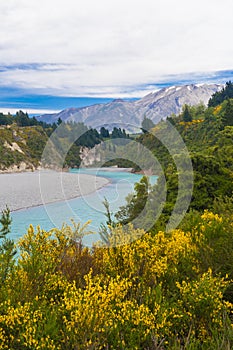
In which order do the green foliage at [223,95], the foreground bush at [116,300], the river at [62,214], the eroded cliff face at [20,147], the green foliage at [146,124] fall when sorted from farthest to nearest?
the eroded cliff face at [20,147] → the green foliage at [223,95] → the river at [62,214] → the green foliage at [146,124] → the foreground bush at [116,300]

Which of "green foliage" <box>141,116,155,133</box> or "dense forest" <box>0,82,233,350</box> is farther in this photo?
"green foliage" <box>141,116,155,133</box>

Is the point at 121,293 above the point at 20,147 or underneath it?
underneath

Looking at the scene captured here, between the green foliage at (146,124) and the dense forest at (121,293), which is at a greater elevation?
the green foliage at (146,124)

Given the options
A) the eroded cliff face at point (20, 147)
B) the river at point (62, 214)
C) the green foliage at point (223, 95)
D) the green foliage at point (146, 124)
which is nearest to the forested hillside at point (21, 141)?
the eroded cliff face at point (20, 147)

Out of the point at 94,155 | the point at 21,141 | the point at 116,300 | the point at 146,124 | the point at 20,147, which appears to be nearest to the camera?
the point at 116,300

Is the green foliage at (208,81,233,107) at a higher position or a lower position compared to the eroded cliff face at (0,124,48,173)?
higher

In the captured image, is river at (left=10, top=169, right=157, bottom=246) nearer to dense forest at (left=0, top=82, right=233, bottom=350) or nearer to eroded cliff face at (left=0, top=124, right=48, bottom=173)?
dense forest at (left=0, top=82, right=233, bottom=350)

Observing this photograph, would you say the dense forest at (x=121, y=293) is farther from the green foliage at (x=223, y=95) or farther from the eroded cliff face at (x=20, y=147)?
the eroded cliff face at (x=20, y=147)

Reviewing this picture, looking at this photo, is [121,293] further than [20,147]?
No

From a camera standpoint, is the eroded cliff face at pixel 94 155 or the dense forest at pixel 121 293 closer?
the dense forest at pixel 121 293

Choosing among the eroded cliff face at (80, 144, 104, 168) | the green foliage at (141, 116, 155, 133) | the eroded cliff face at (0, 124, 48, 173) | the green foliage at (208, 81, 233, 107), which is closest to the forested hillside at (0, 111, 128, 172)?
the eroded cliff face at (0, 124, 48, 173)

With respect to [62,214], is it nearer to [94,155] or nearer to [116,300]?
[94,155]

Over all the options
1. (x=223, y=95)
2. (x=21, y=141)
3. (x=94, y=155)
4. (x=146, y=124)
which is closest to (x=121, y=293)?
(x=146, y=124)

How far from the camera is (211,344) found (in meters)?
4.32
